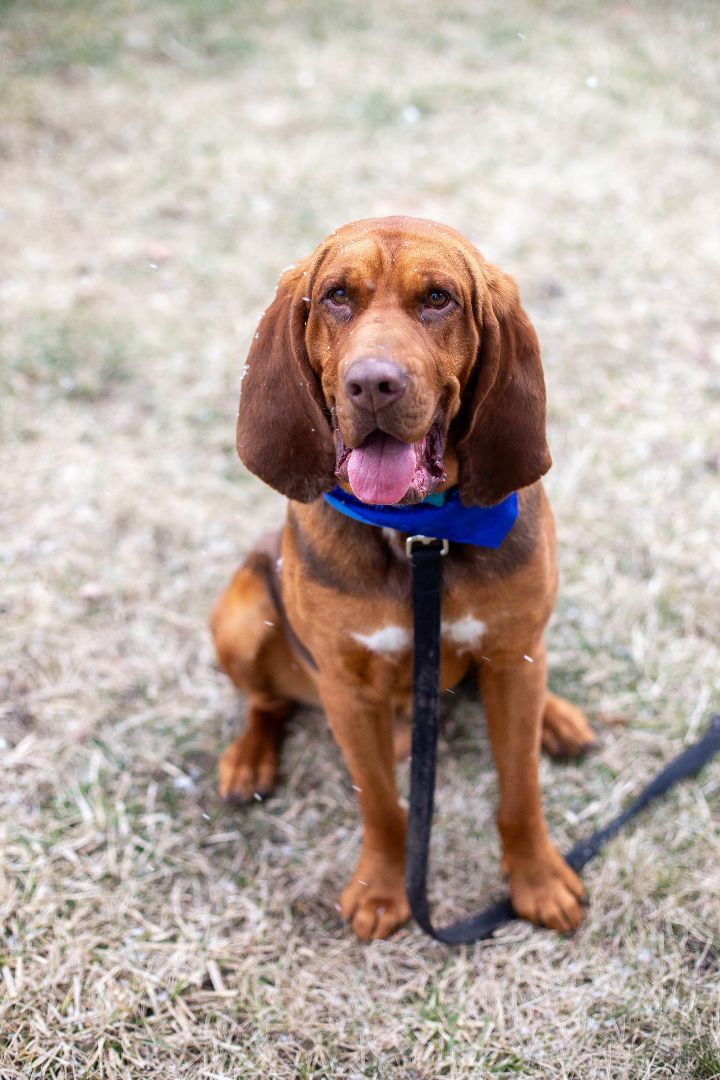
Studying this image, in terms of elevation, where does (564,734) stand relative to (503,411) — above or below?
below

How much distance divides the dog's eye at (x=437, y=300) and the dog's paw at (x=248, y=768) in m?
1.94

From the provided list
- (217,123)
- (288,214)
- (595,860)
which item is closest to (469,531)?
(595,860)

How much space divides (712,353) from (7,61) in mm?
6571

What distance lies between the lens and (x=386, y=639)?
2.56 m

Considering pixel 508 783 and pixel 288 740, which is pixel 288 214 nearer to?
pixel 288 740

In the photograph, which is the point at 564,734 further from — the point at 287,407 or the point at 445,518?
the point at 287,407

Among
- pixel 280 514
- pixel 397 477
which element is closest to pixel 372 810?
pixel 397 477

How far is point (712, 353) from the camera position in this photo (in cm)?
517

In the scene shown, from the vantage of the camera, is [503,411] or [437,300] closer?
[437,300]

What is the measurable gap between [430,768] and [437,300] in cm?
134

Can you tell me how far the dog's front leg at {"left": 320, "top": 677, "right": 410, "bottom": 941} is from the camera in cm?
277

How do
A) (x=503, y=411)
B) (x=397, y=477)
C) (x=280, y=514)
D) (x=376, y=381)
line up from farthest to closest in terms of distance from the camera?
(x=280, y=514)
(x=503, y=411)
(x=397, y=477)
(x=376, y=381)

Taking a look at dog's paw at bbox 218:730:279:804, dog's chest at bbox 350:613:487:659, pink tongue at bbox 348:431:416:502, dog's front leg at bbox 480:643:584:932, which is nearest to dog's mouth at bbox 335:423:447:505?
pink tongue at bbox 348:431:416:502

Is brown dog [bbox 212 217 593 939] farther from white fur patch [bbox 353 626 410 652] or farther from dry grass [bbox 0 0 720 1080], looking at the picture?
dry grass [bbox 0 0 720 1080]
